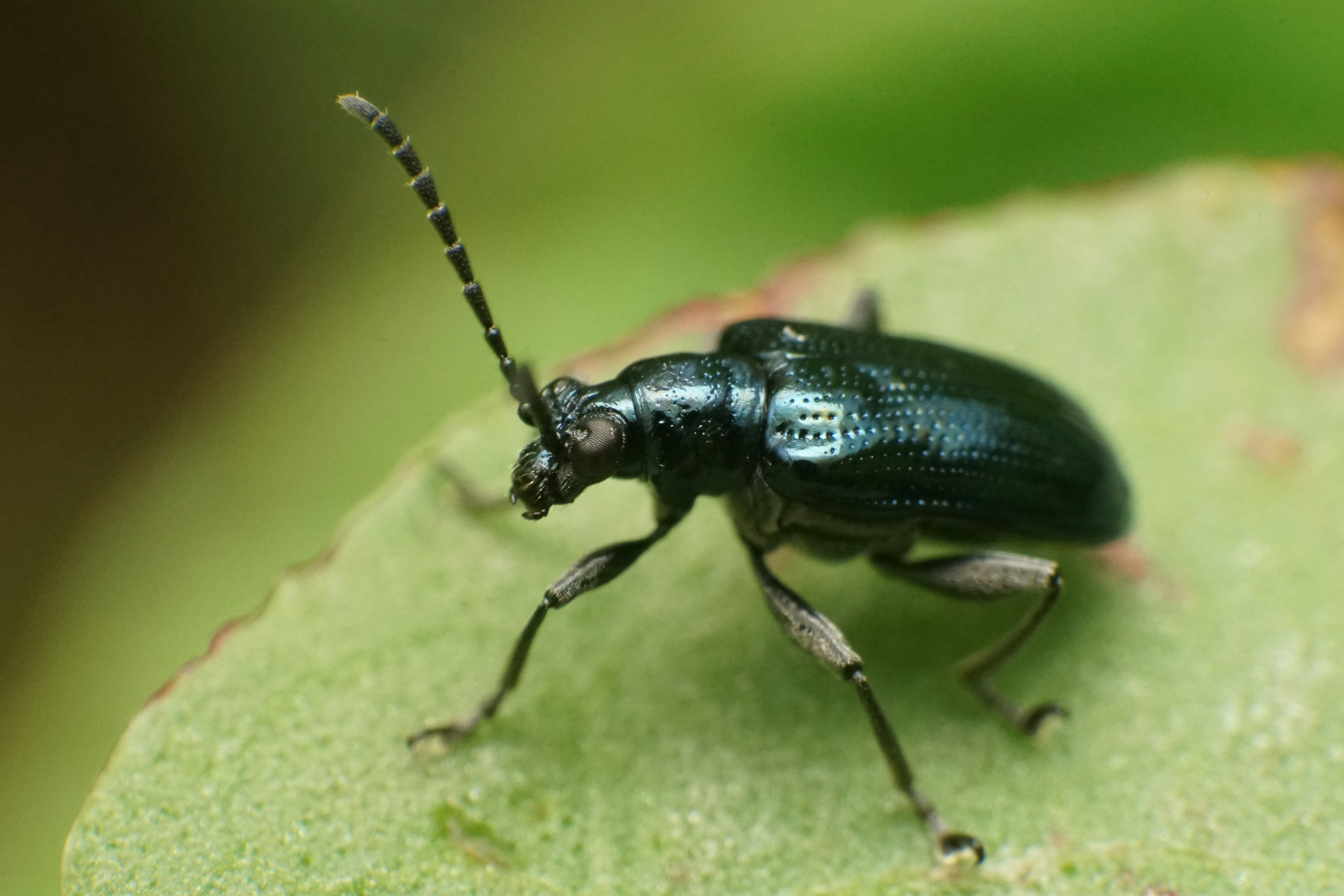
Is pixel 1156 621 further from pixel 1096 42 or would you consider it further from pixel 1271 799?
pixel 1096 42

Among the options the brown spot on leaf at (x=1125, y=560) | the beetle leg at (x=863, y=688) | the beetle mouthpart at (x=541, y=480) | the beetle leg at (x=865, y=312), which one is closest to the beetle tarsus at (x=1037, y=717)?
the beetle leg at (x=863, y=688)

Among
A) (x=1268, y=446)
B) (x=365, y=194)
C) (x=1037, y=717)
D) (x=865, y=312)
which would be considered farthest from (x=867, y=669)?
(x=365, y=194)

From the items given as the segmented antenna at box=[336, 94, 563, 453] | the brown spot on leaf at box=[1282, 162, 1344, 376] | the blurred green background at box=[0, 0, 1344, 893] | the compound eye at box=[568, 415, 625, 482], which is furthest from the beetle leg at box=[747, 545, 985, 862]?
the brown spot on leaf at box=[1282, 162, 1344, 376]

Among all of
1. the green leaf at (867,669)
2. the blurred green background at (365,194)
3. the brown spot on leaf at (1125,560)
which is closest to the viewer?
the green leaf at (867,669)

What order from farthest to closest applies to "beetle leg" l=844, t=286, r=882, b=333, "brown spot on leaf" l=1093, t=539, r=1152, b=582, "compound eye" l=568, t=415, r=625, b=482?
"beetle leg" l=844, t=286, r=882, b=333 → "brown spot on leaf" l=1093, t=539, r=1152, b=582 → "compound eye" l=568, t=415, r=625, b=482

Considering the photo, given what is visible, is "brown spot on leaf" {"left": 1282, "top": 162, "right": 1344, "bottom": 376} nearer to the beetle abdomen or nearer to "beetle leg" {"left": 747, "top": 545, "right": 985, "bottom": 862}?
the beetle abdomen

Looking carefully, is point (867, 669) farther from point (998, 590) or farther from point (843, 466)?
point (843, 466)

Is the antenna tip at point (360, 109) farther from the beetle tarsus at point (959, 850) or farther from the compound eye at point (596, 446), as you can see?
the beetle tarsus at point (959, 850)
